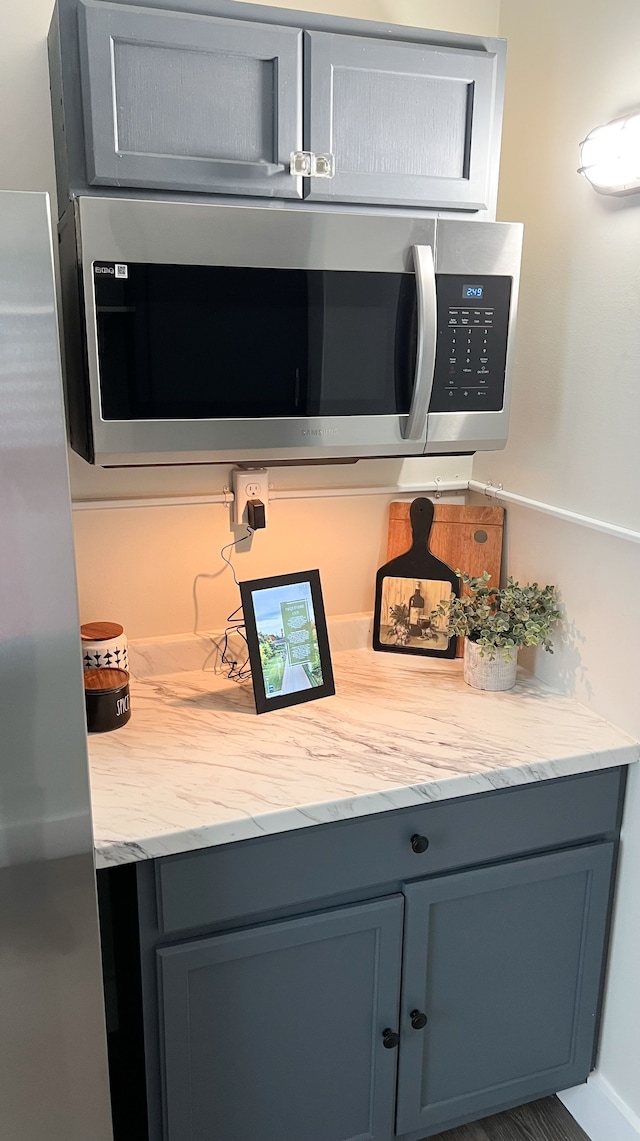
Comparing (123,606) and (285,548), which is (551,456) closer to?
(285,548)

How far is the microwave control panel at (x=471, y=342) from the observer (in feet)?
5.24

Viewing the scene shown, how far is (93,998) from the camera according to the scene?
124 centimetres

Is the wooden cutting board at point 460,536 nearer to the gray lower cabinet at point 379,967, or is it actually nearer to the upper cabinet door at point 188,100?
the gray lower cabinet at point 379,967

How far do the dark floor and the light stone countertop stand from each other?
2.62ft

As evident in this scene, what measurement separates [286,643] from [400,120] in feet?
3.11

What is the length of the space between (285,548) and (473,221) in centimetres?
77

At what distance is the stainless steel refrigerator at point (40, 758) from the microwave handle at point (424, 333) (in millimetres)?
704

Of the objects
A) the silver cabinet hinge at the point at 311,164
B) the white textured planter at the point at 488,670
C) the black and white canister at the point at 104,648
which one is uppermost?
the silver cabinet hinge at the point at 311,164

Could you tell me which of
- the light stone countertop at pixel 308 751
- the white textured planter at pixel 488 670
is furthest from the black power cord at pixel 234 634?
the white textured planter at pixel 488 670

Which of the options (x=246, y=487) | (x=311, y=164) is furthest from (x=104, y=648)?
(x=311, y=164)

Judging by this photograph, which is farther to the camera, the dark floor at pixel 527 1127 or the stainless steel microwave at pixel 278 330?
the dark floor at pixel 527 1127

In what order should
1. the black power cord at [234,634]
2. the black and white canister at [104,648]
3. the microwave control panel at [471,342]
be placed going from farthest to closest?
1. the black power cord at [234,634]
2. the black and white canister at [104,648]
3. the microwave control panel at [471,342]

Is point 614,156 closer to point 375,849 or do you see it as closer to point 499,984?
point 375,849

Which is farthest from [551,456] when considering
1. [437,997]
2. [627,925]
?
[437,997]
